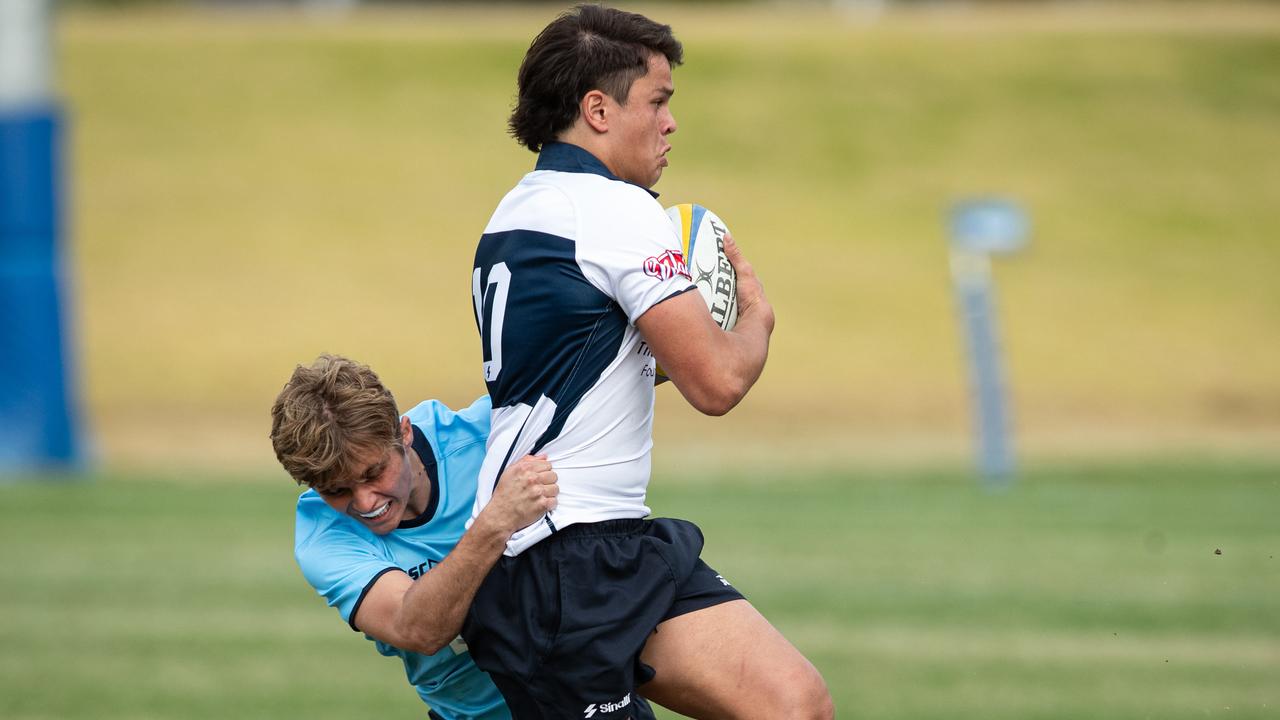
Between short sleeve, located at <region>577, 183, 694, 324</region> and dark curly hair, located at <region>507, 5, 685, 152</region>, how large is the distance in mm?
295

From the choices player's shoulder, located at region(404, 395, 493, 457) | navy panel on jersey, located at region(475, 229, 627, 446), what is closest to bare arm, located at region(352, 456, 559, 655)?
navy panel on jersey, located at region(475, 229, 627, 446)

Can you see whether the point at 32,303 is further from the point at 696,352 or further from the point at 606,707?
the point at 696,352

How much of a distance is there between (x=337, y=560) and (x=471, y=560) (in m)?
0.47

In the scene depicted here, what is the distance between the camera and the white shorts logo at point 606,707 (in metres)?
3.68

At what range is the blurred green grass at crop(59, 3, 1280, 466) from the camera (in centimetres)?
2566

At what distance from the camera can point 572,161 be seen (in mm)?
3744

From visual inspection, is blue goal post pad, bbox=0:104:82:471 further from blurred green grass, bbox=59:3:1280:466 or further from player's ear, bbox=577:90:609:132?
player's ear, bbox=577:90:609:132

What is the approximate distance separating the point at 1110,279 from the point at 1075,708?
26006 millimetres

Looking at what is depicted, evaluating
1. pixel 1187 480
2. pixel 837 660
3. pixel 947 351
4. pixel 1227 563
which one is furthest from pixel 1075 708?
pixel 947 351

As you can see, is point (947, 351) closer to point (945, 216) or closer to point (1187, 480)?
point (945, 216)

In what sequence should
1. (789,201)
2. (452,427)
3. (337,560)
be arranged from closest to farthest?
(337,560) < (452,427) < (789,201)

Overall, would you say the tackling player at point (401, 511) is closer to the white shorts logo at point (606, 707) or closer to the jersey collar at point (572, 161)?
the white shorts logo at point (606, 707)

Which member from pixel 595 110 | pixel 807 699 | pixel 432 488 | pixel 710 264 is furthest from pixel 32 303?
pixel 807 699

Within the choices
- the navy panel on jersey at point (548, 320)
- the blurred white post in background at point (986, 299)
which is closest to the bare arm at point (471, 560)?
the navy panel on jersey at point (548, 320)
